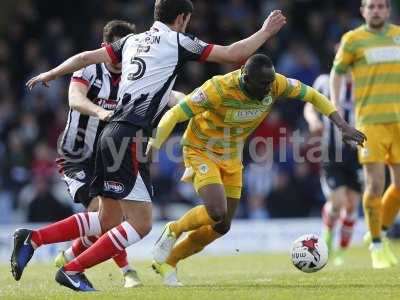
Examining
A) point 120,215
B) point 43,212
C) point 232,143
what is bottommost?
point 43,212

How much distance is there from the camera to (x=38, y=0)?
21.2 metres

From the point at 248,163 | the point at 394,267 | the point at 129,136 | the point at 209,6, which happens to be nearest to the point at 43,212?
the point at 248,163

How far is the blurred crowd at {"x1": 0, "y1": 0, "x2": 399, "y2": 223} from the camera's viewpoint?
694 inches

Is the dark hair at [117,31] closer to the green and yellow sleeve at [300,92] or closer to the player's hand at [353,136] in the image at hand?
the green and yellow sleeve at [300,92]

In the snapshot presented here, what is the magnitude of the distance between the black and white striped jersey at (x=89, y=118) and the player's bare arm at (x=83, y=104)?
0.10m

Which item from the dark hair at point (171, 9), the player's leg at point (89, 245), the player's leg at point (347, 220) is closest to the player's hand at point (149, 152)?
the player's leg at point (89, 245)

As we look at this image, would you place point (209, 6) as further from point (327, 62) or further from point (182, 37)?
point (182, 37)

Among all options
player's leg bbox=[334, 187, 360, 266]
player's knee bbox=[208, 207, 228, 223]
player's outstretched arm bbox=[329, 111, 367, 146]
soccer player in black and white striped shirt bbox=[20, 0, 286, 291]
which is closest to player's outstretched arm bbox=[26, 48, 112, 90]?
soccer player in black and white striped shirt bbox=[20, 0, 286, 291]

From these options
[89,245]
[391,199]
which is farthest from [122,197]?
[391,199]

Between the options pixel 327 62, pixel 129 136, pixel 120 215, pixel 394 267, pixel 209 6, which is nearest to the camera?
pixel 129 136

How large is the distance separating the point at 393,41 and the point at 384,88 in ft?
1.64

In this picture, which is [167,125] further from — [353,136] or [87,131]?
[353,136]

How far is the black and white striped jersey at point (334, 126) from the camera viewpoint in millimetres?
12945

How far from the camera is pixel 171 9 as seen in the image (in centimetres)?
852
